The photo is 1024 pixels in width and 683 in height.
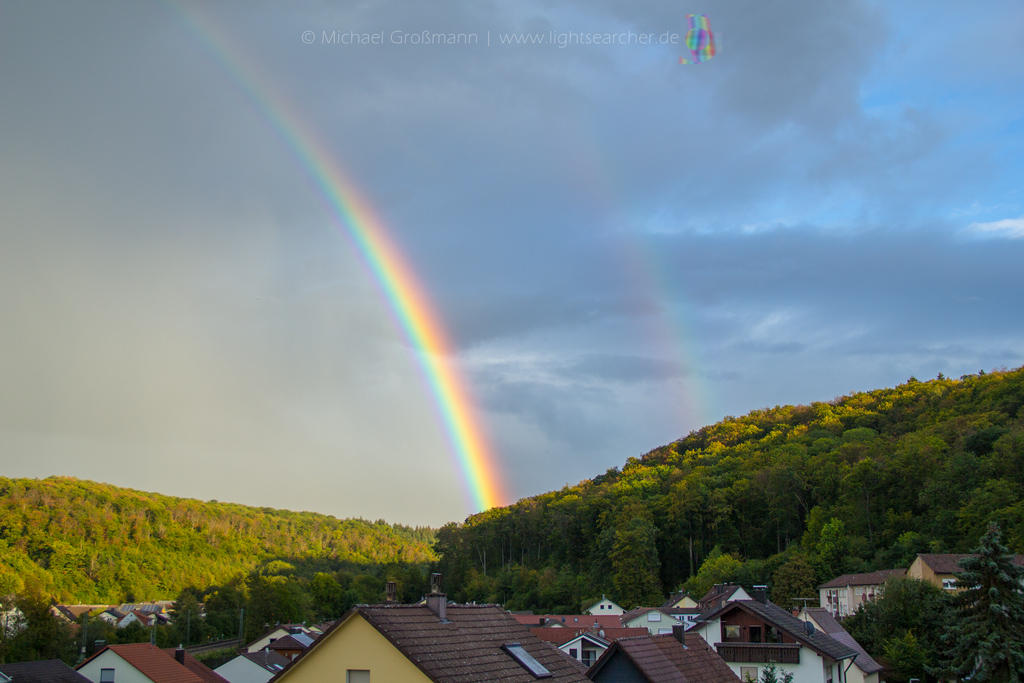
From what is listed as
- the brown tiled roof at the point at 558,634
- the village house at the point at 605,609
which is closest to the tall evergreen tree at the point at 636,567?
the village house at the point at 605,609

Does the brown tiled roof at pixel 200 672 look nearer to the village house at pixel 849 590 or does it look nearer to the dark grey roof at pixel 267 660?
the dark grey roof at pixel 267 660

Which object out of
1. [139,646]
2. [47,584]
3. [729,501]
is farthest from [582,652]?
[47,584]

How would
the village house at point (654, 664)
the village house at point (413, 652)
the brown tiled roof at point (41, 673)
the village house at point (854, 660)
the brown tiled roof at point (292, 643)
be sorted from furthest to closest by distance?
the brown tiled roof at point (292, 643) < the village house at point (854, 660) < the brown tiled roof at point (41, 673) < the village house at point (654, 664) < the village house at point (413, 652)

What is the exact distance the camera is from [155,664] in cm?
4184

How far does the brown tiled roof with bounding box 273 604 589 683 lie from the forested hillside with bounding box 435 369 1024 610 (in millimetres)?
66913

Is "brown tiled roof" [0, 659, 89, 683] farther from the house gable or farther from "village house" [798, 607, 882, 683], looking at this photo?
"village house" [798, 607, 882, 683]

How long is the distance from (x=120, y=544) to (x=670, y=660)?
442 ft

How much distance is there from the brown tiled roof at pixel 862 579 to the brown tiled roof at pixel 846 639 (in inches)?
907

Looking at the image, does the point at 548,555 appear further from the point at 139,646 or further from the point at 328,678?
the point at 328,678

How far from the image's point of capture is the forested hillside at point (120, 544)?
12300 centimetres

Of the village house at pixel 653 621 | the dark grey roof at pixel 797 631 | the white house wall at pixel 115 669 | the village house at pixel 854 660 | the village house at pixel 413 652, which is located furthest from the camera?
the village house at pixel 653 621

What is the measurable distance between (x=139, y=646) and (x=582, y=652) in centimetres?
2523

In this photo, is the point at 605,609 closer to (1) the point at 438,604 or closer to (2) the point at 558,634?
(2) the point at 558,634

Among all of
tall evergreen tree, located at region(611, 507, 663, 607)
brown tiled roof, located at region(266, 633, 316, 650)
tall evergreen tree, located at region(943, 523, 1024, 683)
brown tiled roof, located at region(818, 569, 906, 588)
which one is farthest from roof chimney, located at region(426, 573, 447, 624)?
tall evergreen tree, located at region(611, 507, 663, 607)
